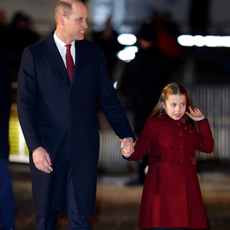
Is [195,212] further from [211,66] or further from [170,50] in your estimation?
[211,66]

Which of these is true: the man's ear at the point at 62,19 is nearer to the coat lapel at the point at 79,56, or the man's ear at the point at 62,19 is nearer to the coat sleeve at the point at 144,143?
the coat lapel at the point at 79,56

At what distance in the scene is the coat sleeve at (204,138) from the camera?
3131 millimetres

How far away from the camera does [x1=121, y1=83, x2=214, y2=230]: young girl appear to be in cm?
311

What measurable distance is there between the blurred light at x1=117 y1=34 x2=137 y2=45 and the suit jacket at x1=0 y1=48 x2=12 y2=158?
143 inches

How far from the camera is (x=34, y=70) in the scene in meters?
2.76

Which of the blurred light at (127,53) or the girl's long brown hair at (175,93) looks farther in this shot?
the blurred light at (127,53)

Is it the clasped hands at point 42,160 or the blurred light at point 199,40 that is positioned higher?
the blurred light at point 199,40

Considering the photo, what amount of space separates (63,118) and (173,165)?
2.93 feet

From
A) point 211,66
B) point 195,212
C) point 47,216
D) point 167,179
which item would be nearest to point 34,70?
point 47,216

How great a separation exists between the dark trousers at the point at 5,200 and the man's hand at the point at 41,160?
3.65 feet

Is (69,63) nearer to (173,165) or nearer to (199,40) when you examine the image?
(173,165)

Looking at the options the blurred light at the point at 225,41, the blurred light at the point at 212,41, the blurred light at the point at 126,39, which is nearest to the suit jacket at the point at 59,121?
the blurred light at the point at 126,39

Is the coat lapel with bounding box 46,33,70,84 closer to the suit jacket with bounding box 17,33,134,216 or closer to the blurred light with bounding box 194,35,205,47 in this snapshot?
the suit jacket with bounding box 17,33,134,216

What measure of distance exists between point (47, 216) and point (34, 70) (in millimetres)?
907
